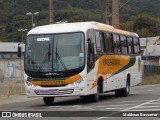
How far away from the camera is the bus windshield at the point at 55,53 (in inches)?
796

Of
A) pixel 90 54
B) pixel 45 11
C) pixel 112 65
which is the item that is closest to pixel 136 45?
pixel 112 65

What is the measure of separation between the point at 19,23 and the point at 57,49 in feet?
226

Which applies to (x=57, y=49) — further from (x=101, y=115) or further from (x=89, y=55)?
(x=101, y=115)

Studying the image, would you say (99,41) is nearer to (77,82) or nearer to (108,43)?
A: (108,43)

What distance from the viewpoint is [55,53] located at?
20.4 meters

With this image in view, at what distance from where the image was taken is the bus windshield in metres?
20.2

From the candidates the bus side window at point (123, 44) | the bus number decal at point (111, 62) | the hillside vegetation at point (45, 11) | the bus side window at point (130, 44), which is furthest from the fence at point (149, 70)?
the bus number decal at point (111, 62)

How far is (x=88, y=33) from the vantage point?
68.8 feet

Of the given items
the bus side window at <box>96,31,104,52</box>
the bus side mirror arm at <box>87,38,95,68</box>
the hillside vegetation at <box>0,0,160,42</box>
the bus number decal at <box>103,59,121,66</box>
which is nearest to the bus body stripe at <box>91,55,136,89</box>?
the bus number decal at <box>103,59,121,66</box>

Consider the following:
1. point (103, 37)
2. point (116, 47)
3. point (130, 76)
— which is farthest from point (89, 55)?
point (130, 76)

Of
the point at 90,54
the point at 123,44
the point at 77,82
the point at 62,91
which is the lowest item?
the point at 62,91

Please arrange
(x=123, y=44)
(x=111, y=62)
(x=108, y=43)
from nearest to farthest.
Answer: (x=108, y=43) < (x=111, y=62) < (x=123, y=44)

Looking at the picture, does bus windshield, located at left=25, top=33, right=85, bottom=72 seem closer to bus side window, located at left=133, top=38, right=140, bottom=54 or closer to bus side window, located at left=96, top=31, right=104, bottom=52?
bus side window, located at left=96, top=31, right=104, bottom=52

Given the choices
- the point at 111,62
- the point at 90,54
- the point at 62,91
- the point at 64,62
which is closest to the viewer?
the point at 62,91
